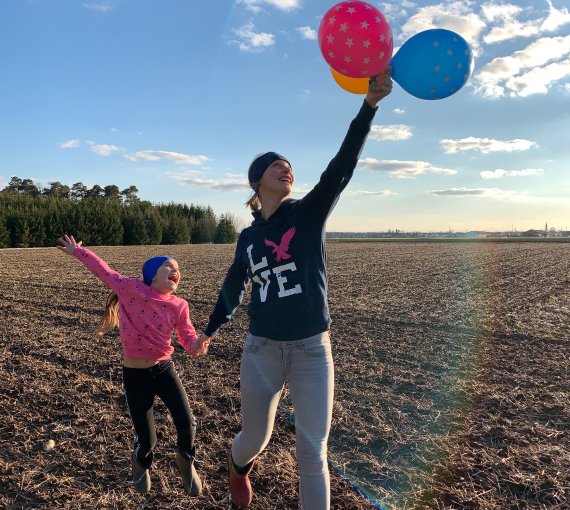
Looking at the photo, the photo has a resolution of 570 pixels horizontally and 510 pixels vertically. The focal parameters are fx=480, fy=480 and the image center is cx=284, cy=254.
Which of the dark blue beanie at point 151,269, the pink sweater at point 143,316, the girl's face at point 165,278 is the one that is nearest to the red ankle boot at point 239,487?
the pink sweater at point 143,316

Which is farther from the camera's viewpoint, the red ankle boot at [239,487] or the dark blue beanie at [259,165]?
the red ankle boot at [239,487]

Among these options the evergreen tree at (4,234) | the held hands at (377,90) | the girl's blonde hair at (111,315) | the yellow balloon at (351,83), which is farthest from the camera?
the evergreen tree at (4,234)

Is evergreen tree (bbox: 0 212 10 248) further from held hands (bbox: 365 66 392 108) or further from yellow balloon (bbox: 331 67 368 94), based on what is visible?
held hands (bbox: 365 66 392 108)

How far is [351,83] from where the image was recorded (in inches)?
117

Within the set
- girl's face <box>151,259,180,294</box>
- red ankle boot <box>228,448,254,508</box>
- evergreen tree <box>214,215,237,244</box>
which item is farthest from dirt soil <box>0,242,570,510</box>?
evergreen tree <box>214,215,237,244</box>

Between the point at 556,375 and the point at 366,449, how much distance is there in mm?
3224

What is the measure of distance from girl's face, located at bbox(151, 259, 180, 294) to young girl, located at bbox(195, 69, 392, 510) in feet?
2.44

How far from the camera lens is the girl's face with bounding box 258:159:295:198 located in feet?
8.16

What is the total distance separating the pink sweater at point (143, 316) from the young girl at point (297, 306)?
30.1 inches

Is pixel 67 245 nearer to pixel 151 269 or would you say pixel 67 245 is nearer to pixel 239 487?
pixel 151 269

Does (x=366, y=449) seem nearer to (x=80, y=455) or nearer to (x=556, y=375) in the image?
(x=80, y=455)

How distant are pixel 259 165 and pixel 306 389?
119 cm

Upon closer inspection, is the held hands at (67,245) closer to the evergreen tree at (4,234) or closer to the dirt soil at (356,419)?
the dirt soil at (356,419)

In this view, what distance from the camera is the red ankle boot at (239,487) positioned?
2816 mm
